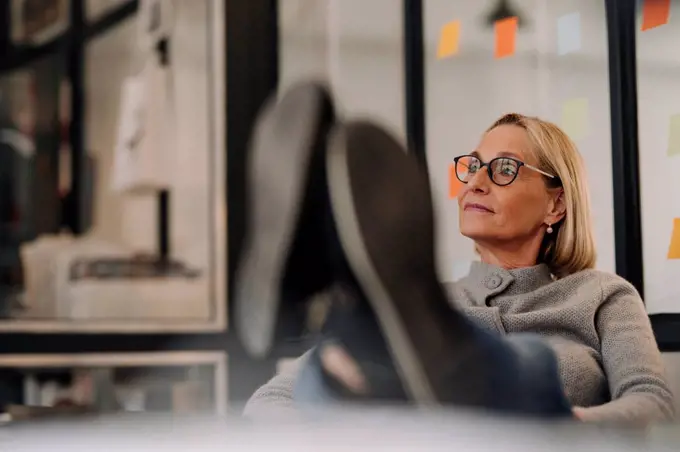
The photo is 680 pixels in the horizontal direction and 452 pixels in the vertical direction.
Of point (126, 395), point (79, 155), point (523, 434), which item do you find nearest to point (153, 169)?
point (79, 155)

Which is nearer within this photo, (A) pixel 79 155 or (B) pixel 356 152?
(B) pixel 356 152

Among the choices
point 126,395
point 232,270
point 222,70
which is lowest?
point 126,395

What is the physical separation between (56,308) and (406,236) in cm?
32

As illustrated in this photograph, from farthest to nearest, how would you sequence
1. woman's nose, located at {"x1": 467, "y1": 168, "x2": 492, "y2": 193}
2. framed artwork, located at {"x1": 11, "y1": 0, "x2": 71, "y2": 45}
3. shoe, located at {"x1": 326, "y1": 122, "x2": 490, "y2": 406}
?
framed artwork, located at {"x1": 11, "y1": 0, "x2": 71, "y2": 45} < woman's nose, located at {"x1": 467, "y1": 168, "x2": 492, "y2": 193} < shoe, located at {"x1": 326, "y1": 122, "x2": 490, "y2": 406}

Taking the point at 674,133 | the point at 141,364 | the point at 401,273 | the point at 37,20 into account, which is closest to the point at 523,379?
the point at 401,273

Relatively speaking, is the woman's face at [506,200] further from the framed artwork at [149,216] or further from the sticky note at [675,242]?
the framed artwork at [149,216]

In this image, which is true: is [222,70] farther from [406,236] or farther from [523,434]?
[523,434]

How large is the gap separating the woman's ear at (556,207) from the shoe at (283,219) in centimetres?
17

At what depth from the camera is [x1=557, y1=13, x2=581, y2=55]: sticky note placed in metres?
0.65

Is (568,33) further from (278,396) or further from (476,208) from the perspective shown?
(278,396)

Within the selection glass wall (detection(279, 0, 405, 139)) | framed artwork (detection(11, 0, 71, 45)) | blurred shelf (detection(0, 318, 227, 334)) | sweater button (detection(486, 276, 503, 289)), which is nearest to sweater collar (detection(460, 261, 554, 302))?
sweater button (detection(486, 276, 503, 289))

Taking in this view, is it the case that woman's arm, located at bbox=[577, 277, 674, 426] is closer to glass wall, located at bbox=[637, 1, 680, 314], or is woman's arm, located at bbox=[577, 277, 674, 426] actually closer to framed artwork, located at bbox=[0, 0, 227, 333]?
glass wall, located at bbox=[637, 1, 680, 314]

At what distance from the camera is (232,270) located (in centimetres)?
71

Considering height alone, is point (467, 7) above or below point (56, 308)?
above
